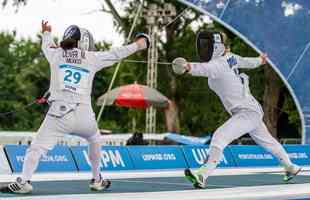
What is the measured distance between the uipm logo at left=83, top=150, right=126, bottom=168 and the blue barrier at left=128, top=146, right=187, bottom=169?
0.29 metres

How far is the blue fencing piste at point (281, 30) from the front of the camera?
61.6ft

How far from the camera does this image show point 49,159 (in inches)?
527

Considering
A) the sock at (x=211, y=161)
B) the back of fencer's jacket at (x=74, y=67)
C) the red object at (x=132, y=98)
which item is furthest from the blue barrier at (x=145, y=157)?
the red object at (x=132, y=98)

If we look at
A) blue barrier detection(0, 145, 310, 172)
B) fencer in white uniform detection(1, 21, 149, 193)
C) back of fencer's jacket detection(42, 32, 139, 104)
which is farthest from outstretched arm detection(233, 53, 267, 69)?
blue barrier detection(0, 145, 310, 172)

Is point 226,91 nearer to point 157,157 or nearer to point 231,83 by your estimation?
point 231,83

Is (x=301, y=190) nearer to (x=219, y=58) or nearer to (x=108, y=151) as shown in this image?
(x=219, y=58)

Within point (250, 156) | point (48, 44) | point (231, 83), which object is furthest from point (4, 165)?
point (250, 156)

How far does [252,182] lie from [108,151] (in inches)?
148

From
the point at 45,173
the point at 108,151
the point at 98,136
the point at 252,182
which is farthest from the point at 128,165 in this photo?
the point at 98,136

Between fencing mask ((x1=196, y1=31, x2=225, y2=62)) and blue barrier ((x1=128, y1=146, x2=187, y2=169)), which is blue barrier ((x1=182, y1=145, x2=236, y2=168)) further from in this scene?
fencing mask ((x1=196, y1=31, x2=225, y2=62))

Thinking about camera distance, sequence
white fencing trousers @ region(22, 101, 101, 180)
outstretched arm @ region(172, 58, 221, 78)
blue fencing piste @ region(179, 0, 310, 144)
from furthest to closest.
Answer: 1. blue fencing piste @ region(179, 0, 310, 144)
2. outstretched arm @ region(172, 58, 221, 78)
3. white fencing trousers @ region(22, 101, 101, 180)

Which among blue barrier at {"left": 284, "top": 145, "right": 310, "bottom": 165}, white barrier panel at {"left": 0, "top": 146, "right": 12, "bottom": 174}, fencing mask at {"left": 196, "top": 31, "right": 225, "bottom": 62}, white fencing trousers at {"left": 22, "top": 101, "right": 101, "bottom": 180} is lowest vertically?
blue barrier at {"left": 284, "top": 145, "right": 310, "bottom": 165}

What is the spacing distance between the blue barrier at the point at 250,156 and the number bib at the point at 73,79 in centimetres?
730

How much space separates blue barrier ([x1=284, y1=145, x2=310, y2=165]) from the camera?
16594 millimetres
